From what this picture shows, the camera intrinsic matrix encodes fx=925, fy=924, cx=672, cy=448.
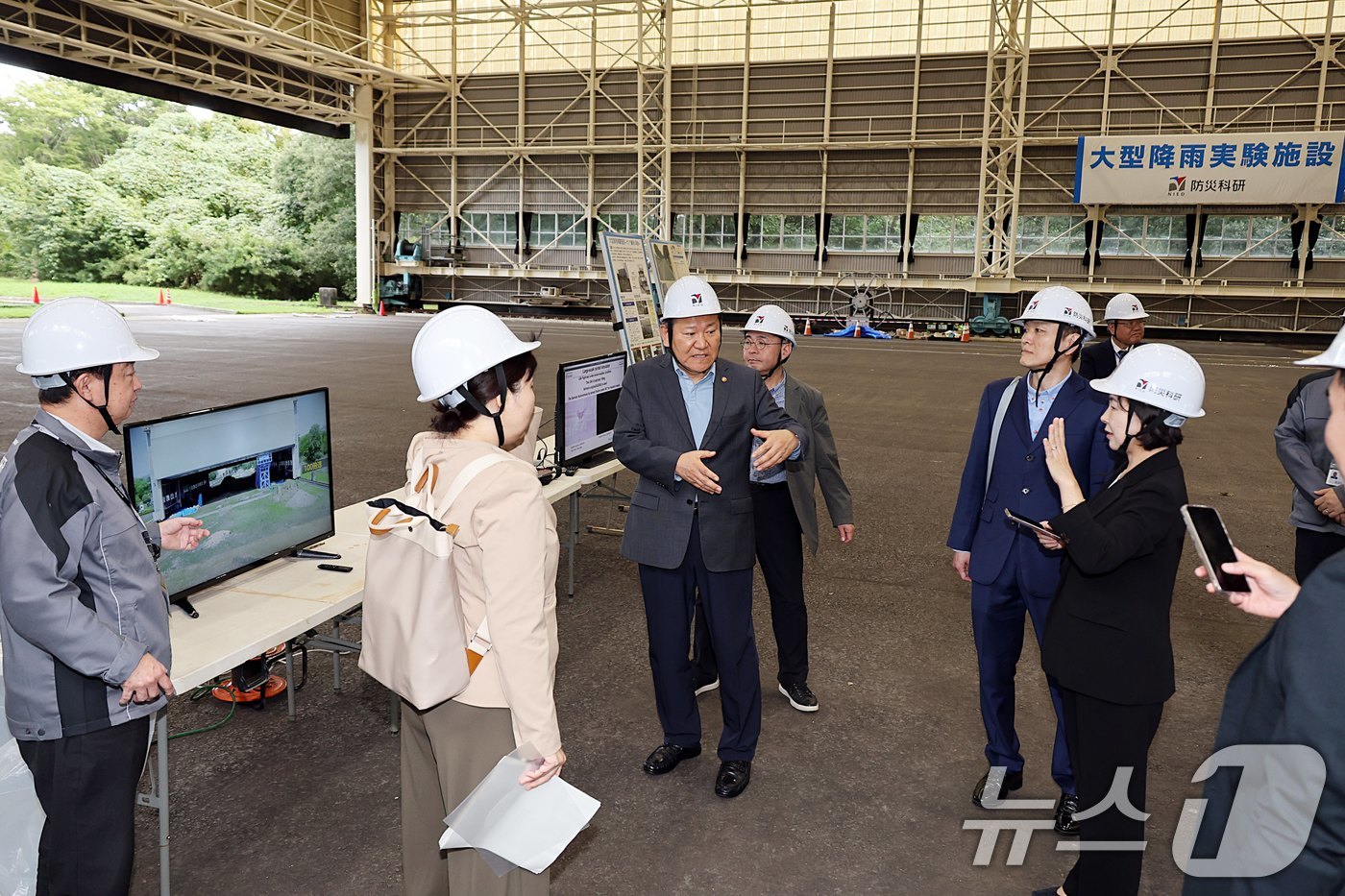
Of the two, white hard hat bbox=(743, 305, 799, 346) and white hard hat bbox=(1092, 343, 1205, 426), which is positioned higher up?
white hard hat bbox=(743, 305, 799, 346)

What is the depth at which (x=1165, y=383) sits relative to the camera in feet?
8.32

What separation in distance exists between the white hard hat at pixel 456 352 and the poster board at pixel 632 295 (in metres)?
4.21

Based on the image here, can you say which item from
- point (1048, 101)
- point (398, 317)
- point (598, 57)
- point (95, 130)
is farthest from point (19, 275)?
point (1048, 101)

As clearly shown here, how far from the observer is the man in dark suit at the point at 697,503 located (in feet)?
11.3

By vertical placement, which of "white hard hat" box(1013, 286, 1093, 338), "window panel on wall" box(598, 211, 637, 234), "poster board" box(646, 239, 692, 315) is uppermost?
"window panel on wall" box(598, 211, 637, 234)

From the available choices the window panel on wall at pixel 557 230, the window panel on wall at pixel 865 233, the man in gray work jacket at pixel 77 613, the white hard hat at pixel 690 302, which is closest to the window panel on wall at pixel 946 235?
the window panel on wall at pixel 865 233

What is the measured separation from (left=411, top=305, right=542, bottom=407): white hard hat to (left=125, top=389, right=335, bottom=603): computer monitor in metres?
1.29

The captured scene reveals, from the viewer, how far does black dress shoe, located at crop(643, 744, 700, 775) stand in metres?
3.65

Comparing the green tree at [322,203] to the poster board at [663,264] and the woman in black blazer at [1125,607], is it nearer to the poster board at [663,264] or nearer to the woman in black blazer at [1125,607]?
the poster board at [663,264]

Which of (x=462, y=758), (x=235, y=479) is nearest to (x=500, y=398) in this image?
(x=462, y=758)

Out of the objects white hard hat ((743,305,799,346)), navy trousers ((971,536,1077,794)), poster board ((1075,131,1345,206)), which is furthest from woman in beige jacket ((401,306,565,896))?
poster board ((1075,131,1345,206))

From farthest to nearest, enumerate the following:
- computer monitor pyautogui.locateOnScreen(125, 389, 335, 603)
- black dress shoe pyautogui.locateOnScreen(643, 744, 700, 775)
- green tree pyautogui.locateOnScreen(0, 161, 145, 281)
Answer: green tree pyautogui.locateOnScreen(0, 161, 145, 281) → black dress shoe pyautogui.locateOnScreen(643, 744, 700, 775) → computer monitor pyautogui.locateOnScreen(125, 389, 335, 603)

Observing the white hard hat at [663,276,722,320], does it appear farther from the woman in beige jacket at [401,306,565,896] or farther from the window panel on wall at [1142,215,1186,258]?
the window panel on wall at [1142,215,1186,258]

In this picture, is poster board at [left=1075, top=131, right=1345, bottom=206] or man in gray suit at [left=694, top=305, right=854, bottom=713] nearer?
man in gray suit at [left=694, top=305, right=854, bottom=713]
